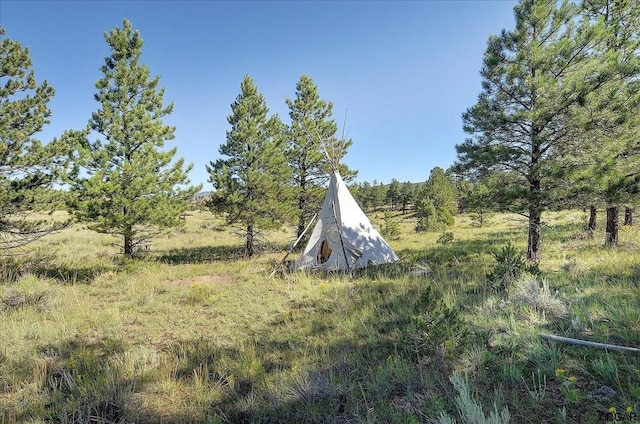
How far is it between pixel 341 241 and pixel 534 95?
23.2 ft

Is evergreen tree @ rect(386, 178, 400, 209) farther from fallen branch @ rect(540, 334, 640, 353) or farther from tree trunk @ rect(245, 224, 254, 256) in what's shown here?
fallen branch @ rect(540, 334, 640, 353)

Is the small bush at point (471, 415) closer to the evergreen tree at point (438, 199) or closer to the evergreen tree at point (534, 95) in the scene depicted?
the evergreen tree at point (534, 95)

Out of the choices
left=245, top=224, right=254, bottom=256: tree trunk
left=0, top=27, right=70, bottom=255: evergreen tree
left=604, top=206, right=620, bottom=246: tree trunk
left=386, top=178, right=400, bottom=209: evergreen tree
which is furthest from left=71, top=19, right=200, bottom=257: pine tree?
left=386, top=178, right=400, bottom=209: evergreen tree

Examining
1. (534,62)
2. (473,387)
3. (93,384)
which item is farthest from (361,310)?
(534,62)

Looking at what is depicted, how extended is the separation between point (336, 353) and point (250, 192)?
1217 centimetres

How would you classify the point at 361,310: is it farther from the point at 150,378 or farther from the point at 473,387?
the point at 150,378

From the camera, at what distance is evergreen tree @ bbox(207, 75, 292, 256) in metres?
14.9

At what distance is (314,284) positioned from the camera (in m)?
8.82

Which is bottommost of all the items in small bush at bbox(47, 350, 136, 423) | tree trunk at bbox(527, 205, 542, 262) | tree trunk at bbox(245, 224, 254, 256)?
small bush at bbox(47, 350, 136, 423)

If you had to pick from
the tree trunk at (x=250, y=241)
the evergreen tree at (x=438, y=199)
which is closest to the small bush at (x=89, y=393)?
the tree trunk at (x=250, y=241)

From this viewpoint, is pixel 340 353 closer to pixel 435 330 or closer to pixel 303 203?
pixel 435 330

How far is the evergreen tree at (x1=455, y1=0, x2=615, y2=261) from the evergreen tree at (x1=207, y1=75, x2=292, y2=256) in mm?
9104

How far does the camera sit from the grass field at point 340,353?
2.85 metres

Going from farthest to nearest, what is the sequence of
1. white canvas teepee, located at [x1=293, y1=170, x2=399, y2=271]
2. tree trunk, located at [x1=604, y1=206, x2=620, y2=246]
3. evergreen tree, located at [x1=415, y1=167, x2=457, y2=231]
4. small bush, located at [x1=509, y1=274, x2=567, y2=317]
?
1. evergreen tree, located at [x1=415, y1=167, x2=457, y2=231]
2. white canvas teepee, located at [x1=293, y1=170, x2=399, y2=271]
3. tree trunk, located at [x1=604, y1=206, x2=620, y2=246]
4. small bush, located at [x1=509, y1=274, x2=567, y2=317]
